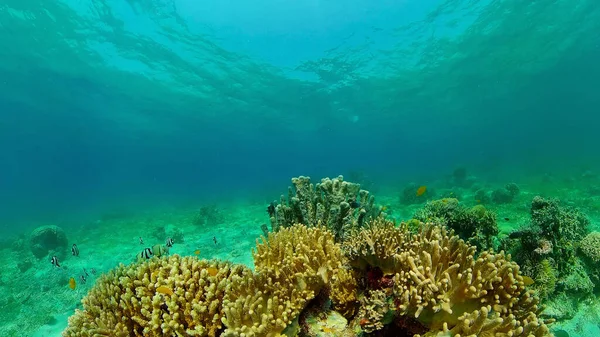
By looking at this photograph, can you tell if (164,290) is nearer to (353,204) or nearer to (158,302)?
(158,302)

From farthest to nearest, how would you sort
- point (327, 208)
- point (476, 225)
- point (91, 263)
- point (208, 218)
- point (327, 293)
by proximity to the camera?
1. point (208, 218)
2. point (91, 263)
3. point (476, 225)
4. point (327, 208)
5. point (327, 293)

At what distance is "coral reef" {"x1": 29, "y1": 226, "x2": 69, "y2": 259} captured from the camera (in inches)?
653

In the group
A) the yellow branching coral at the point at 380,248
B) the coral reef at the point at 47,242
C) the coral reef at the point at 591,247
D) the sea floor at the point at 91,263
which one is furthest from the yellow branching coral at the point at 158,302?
the coral reef at the point at 47,242

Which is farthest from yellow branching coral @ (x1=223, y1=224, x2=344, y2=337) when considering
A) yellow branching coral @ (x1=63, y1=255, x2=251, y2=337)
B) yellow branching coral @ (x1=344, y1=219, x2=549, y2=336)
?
yellow branching coral @ (x1=344, y1=219, x2=549, y2=336)

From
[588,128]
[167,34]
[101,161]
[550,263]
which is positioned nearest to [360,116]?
[167,34]

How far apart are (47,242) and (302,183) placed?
1960 cm

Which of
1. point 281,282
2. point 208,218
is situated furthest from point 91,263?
point 281,282

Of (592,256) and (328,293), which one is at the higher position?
(592,256)

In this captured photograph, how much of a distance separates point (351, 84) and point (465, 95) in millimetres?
26850

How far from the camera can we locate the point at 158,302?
10.4 ft

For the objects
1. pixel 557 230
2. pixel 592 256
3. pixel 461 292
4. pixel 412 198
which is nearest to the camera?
pixel 461 292

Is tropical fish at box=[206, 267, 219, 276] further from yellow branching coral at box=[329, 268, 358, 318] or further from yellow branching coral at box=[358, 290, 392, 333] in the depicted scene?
yellow branching coral at box=[358, 290, 392, 333]

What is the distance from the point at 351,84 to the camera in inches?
1708

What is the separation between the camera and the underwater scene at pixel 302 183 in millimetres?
3090
